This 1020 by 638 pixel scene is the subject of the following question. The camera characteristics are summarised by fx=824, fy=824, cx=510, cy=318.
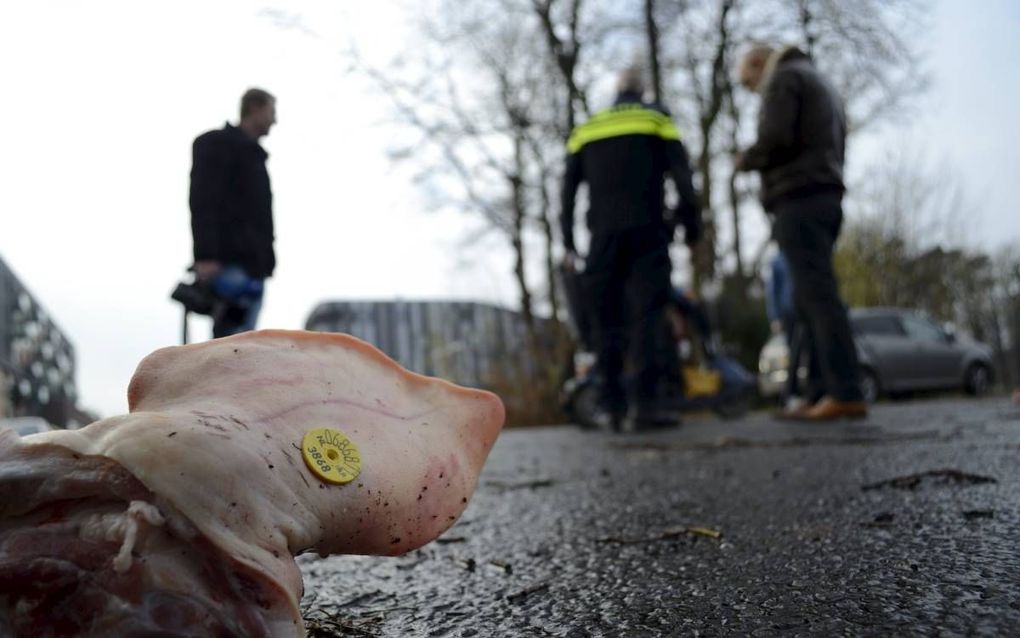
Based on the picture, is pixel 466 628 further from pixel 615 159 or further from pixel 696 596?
pixel 615 159

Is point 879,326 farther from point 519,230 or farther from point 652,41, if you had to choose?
point 519,230

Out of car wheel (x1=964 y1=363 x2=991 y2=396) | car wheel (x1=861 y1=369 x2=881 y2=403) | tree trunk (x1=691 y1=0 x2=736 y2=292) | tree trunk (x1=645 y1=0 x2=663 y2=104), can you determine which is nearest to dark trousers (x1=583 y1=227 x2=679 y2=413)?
car wheel (x1=861 y1=369 x2=881 y2=403)

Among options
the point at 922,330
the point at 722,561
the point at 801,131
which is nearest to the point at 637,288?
the point at 801,131

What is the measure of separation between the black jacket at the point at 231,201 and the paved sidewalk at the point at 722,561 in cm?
48

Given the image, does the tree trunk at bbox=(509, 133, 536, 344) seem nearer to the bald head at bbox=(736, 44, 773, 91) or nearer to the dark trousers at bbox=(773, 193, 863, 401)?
the bald head at bbox=(736, 44, 773, 91)

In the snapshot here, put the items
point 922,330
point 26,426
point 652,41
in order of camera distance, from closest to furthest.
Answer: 1. point 26,426
2. point 922,330
3. point 652,41

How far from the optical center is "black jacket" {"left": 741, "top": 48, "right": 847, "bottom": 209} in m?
4.11

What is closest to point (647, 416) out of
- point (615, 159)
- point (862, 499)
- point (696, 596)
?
point (615, 159)

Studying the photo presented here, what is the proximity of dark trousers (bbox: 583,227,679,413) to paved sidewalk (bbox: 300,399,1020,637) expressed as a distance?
7.21 ft

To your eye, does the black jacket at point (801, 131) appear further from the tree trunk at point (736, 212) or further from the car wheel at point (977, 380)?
the tree trunk at point (736, 212)

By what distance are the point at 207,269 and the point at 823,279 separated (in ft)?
12.4

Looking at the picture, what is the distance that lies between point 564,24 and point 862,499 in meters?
14.8

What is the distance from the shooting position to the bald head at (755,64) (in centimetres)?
461

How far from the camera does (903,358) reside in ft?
43.3
